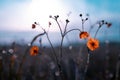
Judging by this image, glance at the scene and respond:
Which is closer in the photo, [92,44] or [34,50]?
[92,44]

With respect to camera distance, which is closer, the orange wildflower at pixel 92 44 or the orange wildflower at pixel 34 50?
the orange wildflower at pixel 92 44

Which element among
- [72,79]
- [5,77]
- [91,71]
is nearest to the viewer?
[72,79]

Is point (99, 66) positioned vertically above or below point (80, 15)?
below

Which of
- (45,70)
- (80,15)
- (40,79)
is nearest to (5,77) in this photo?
(40,79)

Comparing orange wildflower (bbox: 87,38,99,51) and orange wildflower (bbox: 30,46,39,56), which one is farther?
orange wildflower (bbox: 30,46,39,56)

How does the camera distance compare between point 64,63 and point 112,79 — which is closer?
point 64,63

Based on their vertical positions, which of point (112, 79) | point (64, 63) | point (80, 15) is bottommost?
point (112, 79)

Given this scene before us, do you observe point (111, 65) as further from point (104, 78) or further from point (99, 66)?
point (104, 78)

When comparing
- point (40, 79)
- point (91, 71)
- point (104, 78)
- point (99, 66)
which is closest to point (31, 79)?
point (40, 79)

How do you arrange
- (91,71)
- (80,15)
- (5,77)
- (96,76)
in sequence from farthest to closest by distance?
(91,71), (96,76), (5,77), (80,15)

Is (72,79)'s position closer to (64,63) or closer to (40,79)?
(64,63)
